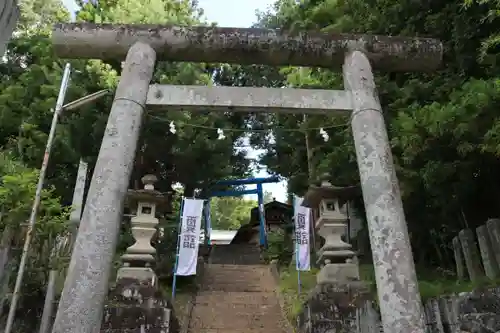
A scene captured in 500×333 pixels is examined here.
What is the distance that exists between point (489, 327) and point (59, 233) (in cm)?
619

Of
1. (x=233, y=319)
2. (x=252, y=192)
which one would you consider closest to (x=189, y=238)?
(x=233, y=319)

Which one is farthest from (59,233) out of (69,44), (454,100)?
(454,100)

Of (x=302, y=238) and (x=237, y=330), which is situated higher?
(x=302, y=238)

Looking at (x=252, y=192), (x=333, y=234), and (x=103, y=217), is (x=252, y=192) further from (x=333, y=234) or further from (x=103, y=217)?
(x=103, y=217)

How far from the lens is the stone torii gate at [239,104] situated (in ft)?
11.5

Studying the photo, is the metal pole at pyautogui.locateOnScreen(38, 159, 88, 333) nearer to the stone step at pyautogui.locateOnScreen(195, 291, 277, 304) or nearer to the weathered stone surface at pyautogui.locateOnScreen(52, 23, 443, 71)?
the weathered stone surface at pyautogui.locateOnScreen(52, 23, 443, 71)

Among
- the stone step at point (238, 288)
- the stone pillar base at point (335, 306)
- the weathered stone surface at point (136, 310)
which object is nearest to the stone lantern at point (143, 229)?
the weathered stone surface at point (136, 310)

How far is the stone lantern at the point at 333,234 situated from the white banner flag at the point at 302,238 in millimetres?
1116

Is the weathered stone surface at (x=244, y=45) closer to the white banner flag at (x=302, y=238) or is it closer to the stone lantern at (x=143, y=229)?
the stone lantern at (x=143, y=229)

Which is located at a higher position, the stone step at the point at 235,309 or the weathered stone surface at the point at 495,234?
the weathered stone surface at the point at 495,234

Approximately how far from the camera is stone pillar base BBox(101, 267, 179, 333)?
24.0 ft

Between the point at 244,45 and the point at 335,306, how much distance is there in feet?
15.7

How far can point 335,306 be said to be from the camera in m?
7.27

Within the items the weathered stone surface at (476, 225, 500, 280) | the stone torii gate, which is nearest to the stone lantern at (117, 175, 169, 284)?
the stone torii gate
